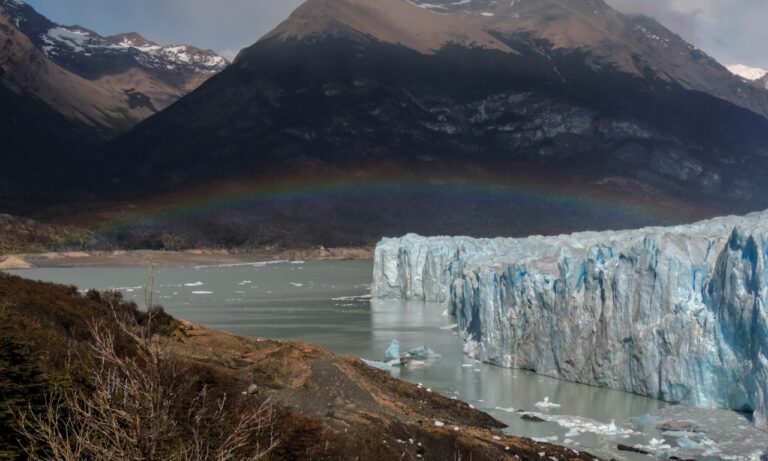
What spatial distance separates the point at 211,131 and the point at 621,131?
77324mm

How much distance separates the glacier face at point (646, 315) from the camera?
16375 mm

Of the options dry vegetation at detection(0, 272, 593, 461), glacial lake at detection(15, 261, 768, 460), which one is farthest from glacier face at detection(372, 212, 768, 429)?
dry vegetation at detection(0, 272, 593, 461)

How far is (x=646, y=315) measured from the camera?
18844mm

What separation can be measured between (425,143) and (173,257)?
66698mm

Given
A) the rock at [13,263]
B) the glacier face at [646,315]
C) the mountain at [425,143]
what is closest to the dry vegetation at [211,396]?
the glacier face at [646,315]

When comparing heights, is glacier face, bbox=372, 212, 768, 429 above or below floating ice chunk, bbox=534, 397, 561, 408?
above

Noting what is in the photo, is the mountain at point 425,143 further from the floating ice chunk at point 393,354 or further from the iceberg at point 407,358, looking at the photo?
the floating ice chunk at point 393,354

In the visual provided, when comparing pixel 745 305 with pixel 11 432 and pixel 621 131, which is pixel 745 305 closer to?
pixel 11 432

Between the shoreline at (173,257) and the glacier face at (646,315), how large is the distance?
55423mm

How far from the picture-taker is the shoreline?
280 feet

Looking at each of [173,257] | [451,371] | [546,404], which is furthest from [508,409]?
[173,257]

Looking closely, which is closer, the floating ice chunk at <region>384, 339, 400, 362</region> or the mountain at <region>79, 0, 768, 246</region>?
the floating ice chunk at <region>384, 339, 400, 362</region>

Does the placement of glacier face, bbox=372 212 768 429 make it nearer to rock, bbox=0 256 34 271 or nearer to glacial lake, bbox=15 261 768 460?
glacial lake, bbox=15 261 768 460

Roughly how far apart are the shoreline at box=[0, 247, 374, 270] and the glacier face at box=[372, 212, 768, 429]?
5542 cm
